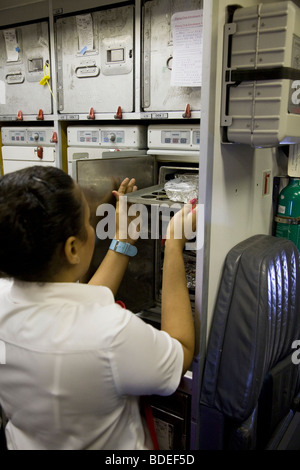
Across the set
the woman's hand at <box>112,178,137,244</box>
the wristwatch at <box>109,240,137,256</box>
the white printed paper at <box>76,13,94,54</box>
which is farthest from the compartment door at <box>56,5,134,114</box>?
the wristwatch at <box>109,240,137,256</box>

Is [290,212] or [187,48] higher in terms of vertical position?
[187,48]

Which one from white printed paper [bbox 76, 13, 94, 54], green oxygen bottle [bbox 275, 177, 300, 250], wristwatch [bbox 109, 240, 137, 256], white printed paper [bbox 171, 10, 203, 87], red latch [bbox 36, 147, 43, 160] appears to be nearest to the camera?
wristwatch [bbox 109, 240, 137, 256]

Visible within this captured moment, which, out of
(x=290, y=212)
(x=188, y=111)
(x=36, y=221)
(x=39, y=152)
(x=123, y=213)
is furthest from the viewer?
(x=39, y=152)

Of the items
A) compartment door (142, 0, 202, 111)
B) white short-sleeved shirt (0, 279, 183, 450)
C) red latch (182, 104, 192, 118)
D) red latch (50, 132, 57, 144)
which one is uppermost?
compartment door (142, 0, 202, 111)

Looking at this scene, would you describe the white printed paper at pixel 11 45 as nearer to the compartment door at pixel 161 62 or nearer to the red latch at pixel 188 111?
the compartment door at pixel 161 62

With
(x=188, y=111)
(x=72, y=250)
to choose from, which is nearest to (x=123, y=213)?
(x=188, y=111)

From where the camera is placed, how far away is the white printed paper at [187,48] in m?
1.67

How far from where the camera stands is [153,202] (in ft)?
4.95

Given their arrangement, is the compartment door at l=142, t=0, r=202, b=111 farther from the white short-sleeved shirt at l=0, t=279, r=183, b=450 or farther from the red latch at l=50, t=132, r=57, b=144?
the white short-sleeved shirt at l=0, t=279, r=183, b=450

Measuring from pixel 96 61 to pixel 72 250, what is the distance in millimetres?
1403

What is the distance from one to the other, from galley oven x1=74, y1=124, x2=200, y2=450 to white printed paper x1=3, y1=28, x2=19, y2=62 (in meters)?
1.07

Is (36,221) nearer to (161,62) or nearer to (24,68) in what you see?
(161,62)

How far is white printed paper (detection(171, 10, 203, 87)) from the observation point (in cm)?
167
